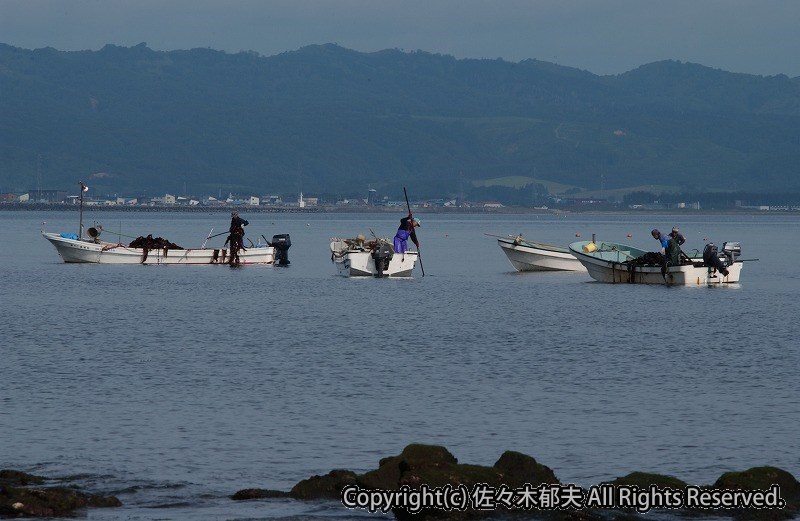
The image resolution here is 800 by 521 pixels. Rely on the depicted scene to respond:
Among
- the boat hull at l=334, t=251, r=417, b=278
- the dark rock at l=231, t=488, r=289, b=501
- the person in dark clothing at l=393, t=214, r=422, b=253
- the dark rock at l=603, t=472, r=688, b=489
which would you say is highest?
the person in dark clothing at l=393, t=214, r=422, b=253

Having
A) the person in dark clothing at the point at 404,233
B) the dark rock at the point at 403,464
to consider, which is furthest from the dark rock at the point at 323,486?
the person in dark clothing at the point at 404,233

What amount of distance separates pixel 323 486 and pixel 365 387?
9705 mm

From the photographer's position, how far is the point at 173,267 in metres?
74.7

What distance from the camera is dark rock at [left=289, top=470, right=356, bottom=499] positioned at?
62.0 feet

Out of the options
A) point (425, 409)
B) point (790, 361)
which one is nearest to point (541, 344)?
point (790, 361)

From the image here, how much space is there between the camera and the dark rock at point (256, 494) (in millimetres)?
19000

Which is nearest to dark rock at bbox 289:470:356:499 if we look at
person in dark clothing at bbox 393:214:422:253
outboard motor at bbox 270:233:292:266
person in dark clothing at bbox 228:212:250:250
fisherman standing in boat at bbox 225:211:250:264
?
person in dark clothing at bbox 393:214:422:253

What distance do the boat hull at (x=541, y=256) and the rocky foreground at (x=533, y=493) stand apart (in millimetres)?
49756

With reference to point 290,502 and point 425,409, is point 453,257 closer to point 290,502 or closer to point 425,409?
point 425,409

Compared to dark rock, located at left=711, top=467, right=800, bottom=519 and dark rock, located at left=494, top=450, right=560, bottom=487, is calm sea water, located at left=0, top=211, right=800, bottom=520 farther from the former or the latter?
dark rock, located at left=494, top=450, right=560, bottom=487

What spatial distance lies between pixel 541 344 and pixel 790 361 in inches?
272

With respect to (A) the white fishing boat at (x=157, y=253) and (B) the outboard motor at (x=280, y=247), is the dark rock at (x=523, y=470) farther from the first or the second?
(B) the outboard motor at (x=280, y=247)

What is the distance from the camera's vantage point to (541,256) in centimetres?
6875

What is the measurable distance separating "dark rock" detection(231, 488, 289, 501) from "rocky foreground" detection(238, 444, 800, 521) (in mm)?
784
